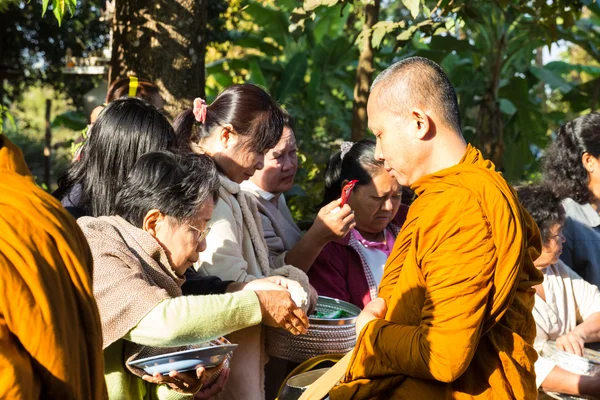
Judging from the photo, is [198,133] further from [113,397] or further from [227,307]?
[113,397]

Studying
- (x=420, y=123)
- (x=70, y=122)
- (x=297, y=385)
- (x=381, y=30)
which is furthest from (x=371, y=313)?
(x=70, y=122)

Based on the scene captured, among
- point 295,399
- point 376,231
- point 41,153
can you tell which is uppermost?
point 376,231

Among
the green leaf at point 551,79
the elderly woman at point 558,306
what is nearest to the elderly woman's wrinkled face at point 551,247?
the elderly woman at point 558,306

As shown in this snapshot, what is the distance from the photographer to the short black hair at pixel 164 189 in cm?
279

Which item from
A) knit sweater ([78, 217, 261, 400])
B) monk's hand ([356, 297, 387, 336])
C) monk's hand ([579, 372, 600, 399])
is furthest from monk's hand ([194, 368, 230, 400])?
monk's hand ([579, 372, 600, 399])

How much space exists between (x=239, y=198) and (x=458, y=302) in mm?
1530

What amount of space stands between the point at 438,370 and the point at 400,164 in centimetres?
70

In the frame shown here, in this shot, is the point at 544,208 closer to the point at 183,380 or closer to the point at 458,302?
A: the point at 458,302

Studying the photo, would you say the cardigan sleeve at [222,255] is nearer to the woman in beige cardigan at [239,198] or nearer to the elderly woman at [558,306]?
the woman in beige cardigan at [239,198]

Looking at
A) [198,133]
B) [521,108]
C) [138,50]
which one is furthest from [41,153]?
[198,133]

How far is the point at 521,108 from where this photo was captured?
902 cm

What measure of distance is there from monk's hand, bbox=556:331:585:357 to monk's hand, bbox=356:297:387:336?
1.70 meters

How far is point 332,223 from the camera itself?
3738mm

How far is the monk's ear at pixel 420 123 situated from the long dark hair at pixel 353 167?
→ 5.62 ft
